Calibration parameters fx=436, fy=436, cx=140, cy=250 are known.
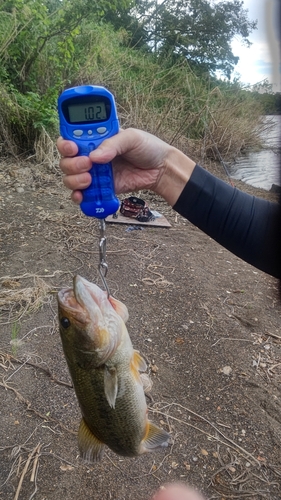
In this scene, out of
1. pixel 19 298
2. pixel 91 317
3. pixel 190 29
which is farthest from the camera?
pixel 190 29

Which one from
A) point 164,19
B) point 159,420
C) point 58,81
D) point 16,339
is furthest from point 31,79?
point 164,19

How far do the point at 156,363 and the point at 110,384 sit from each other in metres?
1.62

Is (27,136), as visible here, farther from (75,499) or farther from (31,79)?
(75,499)

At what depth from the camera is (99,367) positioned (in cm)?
146

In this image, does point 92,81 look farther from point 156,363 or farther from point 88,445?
point 88,445

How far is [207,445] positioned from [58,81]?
6622 millimetres

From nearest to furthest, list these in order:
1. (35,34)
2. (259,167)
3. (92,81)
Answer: (35,34) → (92,81) → (259,167)

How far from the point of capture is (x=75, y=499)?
2082 millimetres

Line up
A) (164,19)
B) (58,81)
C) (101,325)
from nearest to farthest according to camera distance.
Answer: (101,325)
(58,81)
(164,19)

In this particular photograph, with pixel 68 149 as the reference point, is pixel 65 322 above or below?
below

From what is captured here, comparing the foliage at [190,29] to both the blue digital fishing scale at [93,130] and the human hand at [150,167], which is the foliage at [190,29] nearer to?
the human hand at [150,167]

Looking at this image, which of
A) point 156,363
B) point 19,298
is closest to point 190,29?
point 19,298

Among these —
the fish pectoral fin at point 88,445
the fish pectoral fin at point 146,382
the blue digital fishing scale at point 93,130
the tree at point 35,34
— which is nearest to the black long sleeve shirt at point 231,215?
the blue digital fishing scale at point 93,130

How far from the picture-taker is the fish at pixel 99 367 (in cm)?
141
